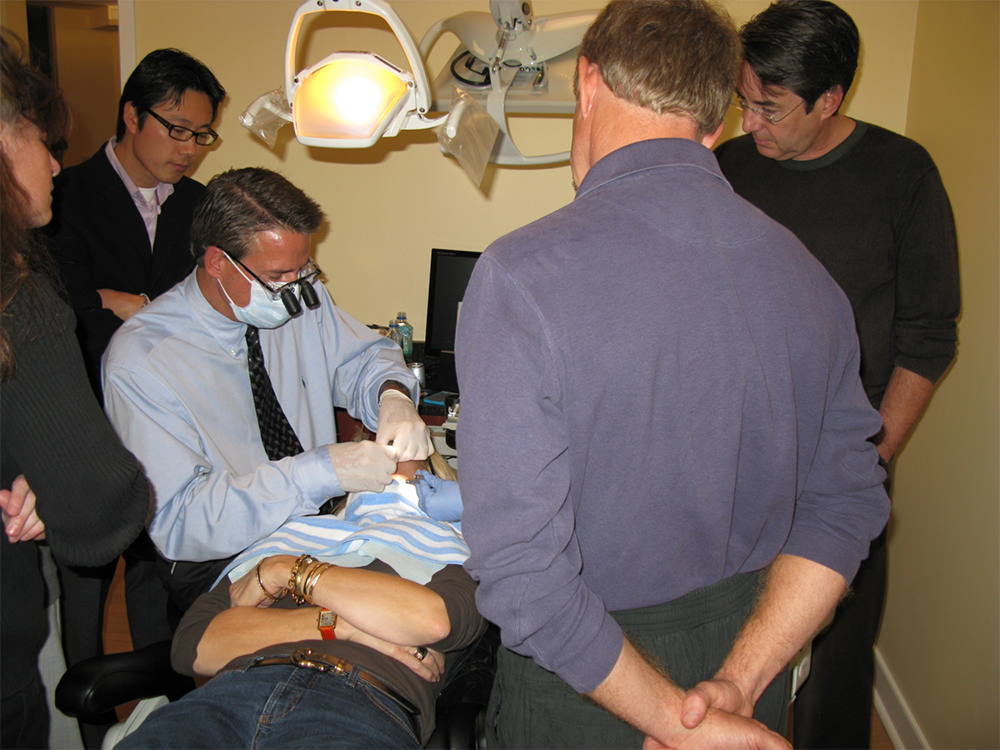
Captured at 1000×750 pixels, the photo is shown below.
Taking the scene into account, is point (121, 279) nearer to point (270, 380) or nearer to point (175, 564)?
point (270, 380)

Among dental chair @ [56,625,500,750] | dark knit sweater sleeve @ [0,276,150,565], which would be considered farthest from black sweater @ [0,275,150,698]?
dental chair @ [56,625,500,750]


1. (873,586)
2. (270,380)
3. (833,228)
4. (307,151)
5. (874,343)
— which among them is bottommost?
(873,586)

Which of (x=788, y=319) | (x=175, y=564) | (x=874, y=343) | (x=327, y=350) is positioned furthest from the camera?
(x=327, y=350)

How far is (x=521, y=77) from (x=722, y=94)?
2.98 ft

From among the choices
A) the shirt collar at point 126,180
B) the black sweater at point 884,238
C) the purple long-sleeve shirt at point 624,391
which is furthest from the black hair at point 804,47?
the shirt collar at point 126,180

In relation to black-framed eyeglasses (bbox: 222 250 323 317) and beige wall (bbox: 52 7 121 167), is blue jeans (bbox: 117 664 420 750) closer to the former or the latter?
black-framed eyeglasses (bbox: 222 250 323 317)

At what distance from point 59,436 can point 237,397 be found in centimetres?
77

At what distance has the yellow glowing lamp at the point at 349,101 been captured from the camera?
1.47 metres

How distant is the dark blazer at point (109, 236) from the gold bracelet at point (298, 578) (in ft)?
4.18

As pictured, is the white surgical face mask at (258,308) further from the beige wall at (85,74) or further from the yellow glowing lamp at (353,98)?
the beige wall at (85,74)

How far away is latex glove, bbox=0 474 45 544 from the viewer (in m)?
1.06

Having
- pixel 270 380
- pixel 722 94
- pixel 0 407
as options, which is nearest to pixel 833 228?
pixel 722 94

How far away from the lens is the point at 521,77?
1698mm

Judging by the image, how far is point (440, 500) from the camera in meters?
1.59
